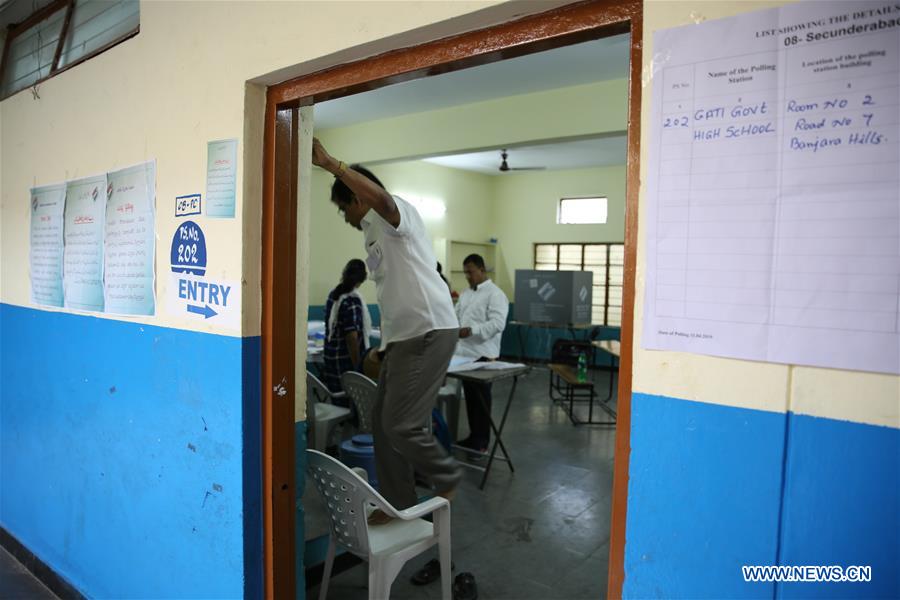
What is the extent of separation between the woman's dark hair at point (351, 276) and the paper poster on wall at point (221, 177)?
6.79 feet

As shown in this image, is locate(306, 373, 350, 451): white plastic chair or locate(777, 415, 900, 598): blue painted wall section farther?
locate(306, 373, 350, 451): white plastic chair

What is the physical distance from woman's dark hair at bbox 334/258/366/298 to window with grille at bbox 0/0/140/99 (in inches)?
71.3

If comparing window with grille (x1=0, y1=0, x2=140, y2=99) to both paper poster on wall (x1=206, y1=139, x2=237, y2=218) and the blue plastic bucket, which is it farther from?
the blue plastic bucket

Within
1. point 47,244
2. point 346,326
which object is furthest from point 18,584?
point 346,326

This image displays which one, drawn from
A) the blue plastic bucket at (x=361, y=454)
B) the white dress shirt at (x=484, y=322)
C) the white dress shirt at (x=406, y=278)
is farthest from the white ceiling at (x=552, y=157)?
the white dress shirt at (x=406, y=278)

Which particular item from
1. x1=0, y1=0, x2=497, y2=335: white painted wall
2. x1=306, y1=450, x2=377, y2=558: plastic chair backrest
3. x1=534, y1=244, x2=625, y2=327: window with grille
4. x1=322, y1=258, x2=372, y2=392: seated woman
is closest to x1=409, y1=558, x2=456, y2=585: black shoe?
x1=306, y1=450, x2=377, y2=558: plastic chair backrest

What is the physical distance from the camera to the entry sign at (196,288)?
1581mm

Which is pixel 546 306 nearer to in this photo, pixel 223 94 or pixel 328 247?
pixel 328 247

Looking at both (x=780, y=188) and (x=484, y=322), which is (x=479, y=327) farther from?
(x=780, y=188)

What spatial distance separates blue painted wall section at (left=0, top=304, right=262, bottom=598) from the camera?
1624 mm

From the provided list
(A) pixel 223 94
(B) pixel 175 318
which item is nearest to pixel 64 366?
(B) pixel 175 318

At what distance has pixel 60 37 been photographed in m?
2.43

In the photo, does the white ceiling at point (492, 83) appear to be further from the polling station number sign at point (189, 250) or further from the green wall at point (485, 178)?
the polling station number sign at point (189, 250)

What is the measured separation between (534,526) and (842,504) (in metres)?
2.61
